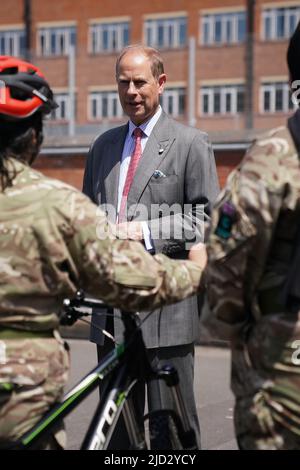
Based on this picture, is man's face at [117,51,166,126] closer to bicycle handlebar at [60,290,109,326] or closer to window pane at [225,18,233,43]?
bicycle handlebar at [60,290,109,326]

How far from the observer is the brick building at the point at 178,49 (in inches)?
1724

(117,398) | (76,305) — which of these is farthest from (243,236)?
(76,305)

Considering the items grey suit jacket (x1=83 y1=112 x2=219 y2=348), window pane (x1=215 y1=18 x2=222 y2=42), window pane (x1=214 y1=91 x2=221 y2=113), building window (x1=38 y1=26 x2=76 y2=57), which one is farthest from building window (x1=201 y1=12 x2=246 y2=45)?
grey suit jacket (x1=83 y1=112 x2=219 y2=348)

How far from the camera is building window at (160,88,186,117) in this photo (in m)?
44.6

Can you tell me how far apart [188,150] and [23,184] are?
1.53 metres

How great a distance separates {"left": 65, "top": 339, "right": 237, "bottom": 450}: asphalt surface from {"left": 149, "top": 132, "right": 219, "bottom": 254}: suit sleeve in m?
1.71

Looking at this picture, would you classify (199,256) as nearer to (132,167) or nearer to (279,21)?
(132,167)

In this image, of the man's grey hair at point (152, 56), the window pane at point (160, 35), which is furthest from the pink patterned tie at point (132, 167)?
the window pane at point (160, 35)

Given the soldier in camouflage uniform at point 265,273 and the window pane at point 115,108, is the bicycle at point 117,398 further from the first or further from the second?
the window pane at point 115,108

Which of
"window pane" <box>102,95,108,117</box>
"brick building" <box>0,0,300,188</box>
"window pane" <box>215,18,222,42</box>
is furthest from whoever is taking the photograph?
"window pane" <box>102,95,108,117</box>

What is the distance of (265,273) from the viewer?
2.54 metres

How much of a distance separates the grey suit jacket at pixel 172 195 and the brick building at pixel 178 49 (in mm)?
36115

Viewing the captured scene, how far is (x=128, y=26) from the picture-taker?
47.9 meters

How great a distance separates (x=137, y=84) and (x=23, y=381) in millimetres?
1863
